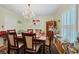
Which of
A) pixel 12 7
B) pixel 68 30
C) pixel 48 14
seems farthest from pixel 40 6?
pixel 68 30

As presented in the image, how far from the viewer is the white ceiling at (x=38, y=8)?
56.9 inches

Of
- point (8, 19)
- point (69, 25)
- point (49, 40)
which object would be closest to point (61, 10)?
point (69, 25)

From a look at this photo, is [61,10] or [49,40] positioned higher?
[61,10]

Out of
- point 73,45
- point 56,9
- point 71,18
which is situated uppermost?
point 56,9

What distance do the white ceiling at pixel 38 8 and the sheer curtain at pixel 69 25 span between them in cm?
17

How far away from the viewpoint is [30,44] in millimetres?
1516

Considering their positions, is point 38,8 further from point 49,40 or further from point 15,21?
point 49,40

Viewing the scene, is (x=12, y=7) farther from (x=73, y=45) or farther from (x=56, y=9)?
(x=73, y=45)

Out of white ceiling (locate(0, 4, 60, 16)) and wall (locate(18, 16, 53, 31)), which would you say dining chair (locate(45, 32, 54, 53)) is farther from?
white ceiling (locate(0, 4, 60, 16))

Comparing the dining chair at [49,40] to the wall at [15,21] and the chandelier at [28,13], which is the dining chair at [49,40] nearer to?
the wall at [15,21]

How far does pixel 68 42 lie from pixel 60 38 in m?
0.12

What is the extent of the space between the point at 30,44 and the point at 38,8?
49cm
